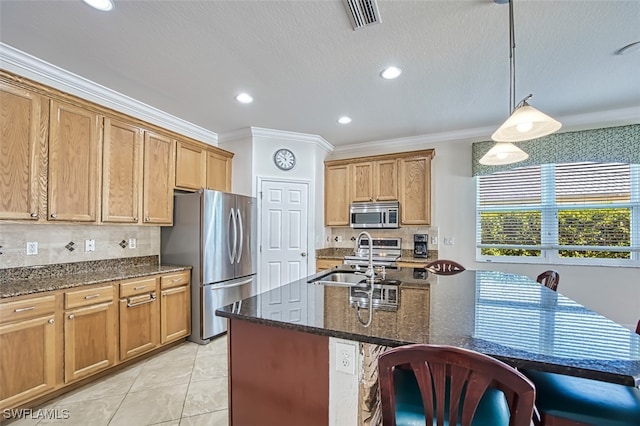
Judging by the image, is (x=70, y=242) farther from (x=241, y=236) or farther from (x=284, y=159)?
(x=284, y=159)

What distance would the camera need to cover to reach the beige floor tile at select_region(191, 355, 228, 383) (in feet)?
8.47

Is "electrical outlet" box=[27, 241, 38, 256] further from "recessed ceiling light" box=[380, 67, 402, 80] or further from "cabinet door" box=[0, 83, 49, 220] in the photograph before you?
"recessed ceiling light" box=[380, 67, 402, 80]

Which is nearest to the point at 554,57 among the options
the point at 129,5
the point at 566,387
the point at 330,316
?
the point at 566,387

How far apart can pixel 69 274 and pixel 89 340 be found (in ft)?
2.28

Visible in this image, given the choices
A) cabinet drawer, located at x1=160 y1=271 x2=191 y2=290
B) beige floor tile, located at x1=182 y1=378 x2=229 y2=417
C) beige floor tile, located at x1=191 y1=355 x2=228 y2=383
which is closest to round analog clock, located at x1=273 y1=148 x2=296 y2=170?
cabinet drawer, located at x1=160 y1=271 x2=191 y2=290

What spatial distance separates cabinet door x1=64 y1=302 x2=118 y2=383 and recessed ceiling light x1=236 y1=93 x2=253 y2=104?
2.28 meters

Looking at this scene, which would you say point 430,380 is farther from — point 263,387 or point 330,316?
point 263,387

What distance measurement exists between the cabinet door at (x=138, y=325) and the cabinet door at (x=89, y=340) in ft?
0.27

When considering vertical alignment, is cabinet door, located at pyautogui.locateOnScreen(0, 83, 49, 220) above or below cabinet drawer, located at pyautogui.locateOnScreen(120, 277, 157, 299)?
above

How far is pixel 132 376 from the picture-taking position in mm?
2578

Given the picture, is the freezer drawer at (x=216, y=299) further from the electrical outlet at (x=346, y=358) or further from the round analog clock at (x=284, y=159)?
the electrical outlet at (x=346, y=358)

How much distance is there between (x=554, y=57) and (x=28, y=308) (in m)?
4.33

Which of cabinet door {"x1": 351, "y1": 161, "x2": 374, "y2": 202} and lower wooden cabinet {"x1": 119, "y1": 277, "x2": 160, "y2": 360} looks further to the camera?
cabinet door {"x1": 351, "y1": 161, "x2": 374, "y2": 202}

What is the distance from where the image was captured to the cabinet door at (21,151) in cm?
212
